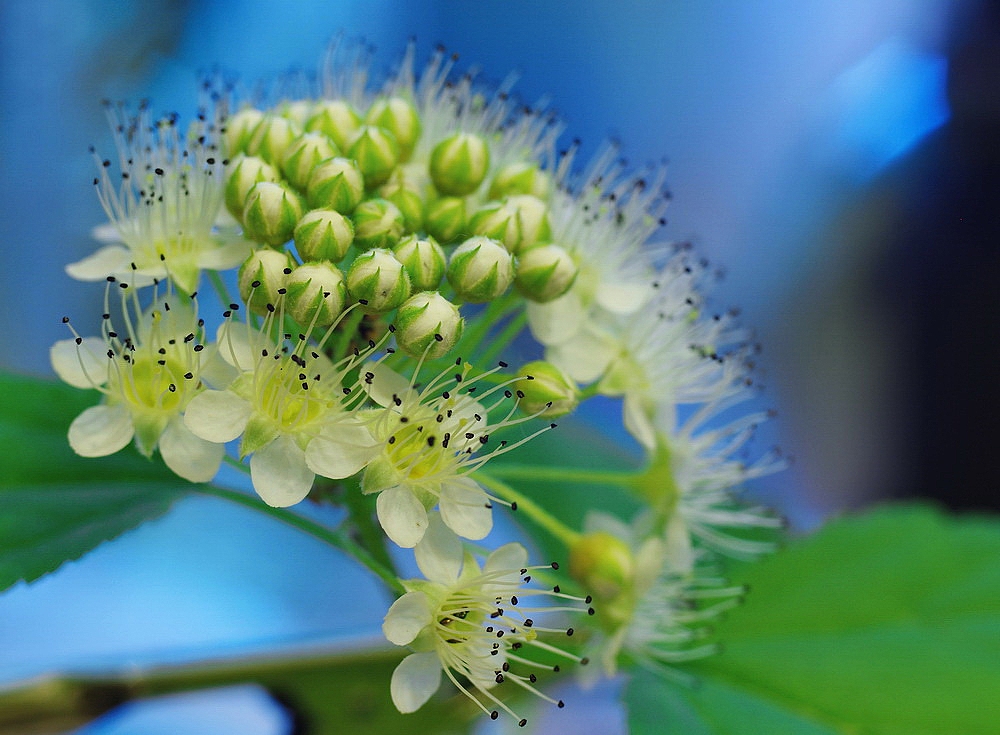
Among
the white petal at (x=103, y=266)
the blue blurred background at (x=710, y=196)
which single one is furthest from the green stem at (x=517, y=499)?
the blue blurred background at (x=710, y=196)

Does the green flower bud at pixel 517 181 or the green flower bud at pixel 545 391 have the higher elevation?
the green flower bud at pixel 517 181

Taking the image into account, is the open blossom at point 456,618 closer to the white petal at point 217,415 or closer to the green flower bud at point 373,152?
the white petal at point 217,415

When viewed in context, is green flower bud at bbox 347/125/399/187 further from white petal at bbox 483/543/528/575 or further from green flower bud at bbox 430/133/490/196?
white petal at bbox 483/543/528/575

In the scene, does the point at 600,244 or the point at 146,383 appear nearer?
the point at 146,383

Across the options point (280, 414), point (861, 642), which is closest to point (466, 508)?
point (280, 414)

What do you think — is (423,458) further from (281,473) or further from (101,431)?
(101,431)

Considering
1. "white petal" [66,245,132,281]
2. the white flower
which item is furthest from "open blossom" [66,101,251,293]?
the white flower

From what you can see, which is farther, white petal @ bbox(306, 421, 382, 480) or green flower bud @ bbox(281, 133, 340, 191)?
green flower bud @ bbox(281, 133, 340, 191)
